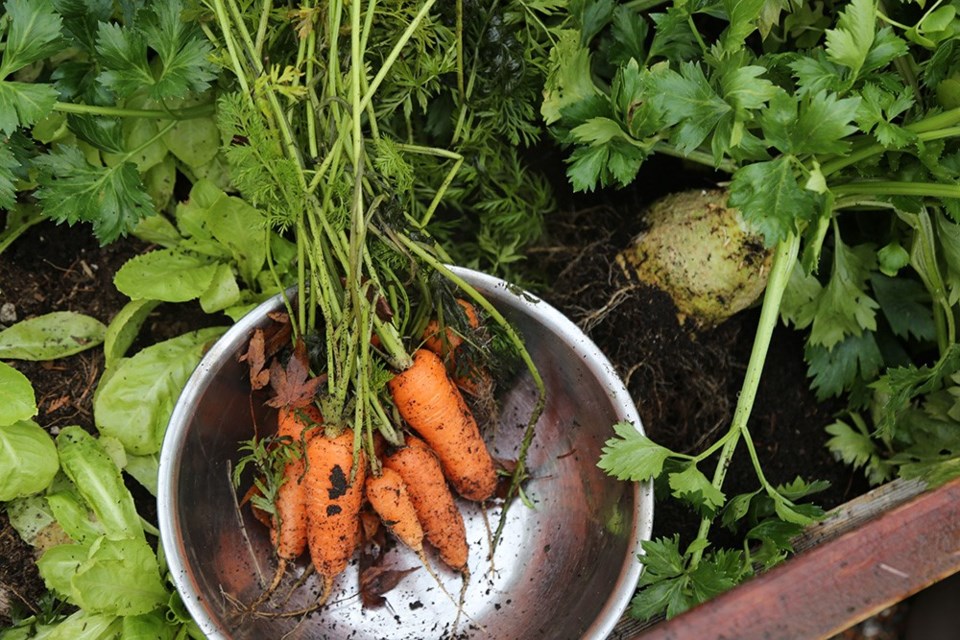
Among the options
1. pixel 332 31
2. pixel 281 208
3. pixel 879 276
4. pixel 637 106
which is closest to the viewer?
pixel 332 31

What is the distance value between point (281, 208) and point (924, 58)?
1.04 metres

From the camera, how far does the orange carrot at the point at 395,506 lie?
1301mm

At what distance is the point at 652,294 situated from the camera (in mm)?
1456

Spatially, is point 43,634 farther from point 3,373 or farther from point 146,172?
point 146,172

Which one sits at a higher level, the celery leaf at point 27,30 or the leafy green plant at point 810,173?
the celery leaf at point 27,30

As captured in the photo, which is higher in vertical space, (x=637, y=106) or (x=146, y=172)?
(x=637, y=106)

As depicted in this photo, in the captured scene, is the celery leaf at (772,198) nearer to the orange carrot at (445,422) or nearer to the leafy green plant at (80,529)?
the orange carrot at (445,422)

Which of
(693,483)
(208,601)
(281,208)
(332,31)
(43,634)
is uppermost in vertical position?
(332,31)

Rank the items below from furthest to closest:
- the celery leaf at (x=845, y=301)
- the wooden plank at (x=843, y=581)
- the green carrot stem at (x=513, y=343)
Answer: the celery leaf at (x=845, y=301)
the green carrot stem at (x=513, y=343)
the wooden plank at (x=843, y=581)

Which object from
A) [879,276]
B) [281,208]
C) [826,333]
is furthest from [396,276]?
[879,276]

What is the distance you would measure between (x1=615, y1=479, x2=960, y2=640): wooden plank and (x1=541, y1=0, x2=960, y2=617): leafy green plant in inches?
12.2

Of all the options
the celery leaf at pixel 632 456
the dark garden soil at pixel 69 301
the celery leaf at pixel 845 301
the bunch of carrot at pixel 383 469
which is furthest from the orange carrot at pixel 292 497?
the celery leaf at pixel 845 301

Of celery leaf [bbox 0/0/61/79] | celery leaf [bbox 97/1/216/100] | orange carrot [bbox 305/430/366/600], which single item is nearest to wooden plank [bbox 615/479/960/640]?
orange carrot [bbox 305/430/366/600]

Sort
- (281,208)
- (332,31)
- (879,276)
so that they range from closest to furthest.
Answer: (332,31) < (281,208) < (879,276)
